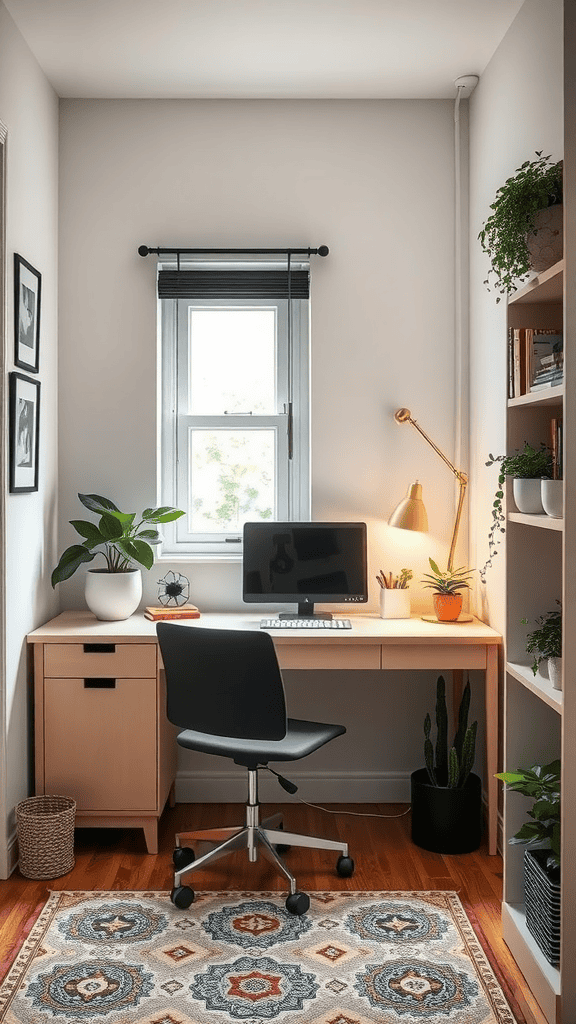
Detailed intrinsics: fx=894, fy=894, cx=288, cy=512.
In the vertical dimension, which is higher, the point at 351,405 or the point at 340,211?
the point at 340,211

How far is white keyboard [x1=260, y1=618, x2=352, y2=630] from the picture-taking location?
3275mm

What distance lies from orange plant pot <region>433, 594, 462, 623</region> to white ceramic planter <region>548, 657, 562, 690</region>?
1.22 m

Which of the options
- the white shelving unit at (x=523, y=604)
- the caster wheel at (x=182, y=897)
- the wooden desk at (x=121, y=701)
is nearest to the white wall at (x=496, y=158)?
the wooden desk at (x=121, y=701)

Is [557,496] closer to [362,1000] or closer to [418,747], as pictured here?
[362,1000]

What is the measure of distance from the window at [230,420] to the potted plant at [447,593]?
0.63 meters

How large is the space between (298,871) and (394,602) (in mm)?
1072

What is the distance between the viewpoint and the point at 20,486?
312 cm

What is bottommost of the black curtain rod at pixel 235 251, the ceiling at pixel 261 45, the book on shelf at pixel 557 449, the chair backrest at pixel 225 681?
the chair backrest at pixel 225 681

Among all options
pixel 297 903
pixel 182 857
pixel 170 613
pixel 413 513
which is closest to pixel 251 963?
pixel 297 903

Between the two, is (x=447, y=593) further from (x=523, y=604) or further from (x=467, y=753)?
(x=523, y=604)

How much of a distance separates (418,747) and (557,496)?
75.4 inches

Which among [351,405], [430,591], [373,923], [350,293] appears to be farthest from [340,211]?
[373,923]

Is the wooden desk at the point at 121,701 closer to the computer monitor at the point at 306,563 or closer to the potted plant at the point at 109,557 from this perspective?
the potted plant at the point at 109,557

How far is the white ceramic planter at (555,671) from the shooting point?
213 centimetres
